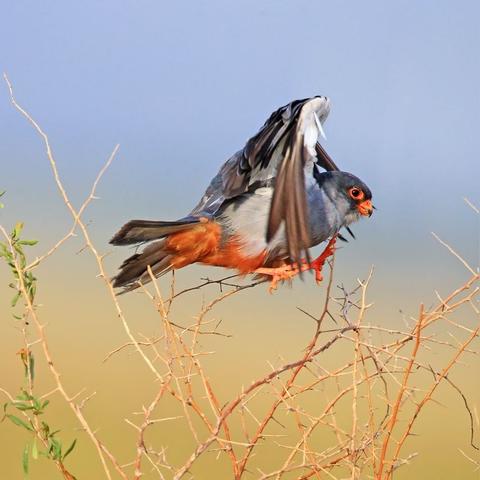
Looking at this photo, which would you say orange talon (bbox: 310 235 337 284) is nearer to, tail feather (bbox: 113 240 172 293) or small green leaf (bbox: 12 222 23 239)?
tail feather (bbox: 113 240 172 293)

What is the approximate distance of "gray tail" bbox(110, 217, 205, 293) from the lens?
3488mm

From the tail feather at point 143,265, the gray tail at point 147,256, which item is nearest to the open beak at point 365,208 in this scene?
the gray tail at point 147,256

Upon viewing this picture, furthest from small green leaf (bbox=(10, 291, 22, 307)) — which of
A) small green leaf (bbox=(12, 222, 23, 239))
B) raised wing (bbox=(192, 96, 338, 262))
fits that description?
raised wing (bbox=(192, 96, 338, 262))

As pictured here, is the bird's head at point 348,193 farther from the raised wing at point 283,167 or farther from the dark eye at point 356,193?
the raised wing at point 283,167

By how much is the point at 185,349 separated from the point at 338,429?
0.50 meters

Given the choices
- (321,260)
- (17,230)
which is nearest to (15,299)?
(17,230)

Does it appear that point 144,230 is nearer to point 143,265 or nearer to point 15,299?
point 143,265

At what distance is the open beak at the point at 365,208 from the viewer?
13.0ft

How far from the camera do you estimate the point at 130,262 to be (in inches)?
141

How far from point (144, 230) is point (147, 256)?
0.57ft

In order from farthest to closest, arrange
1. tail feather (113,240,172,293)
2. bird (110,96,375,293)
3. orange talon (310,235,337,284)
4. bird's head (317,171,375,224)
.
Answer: bird's head (317,171,375,224) → orange talon (310,235,337,284) → tail feather (113,240,172,293) → bird (110,96,375,293)

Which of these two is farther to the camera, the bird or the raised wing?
the bird

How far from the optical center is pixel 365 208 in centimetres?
398

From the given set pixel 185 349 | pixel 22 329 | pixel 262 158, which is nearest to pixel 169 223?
pixel 262 158
